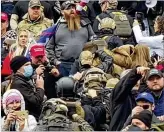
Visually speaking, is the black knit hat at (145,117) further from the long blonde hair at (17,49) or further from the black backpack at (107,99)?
the long blonde hair at (17,49)

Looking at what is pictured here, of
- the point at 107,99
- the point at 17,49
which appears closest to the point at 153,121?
the point at 107,99

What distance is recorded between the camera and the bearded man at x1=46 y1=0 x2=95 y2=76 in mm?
20688

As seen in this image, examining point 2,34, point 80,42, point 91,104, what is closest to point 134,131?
point 91,104

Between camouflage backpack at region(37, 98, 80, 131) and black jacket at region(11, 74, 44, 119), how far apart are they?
4.29 feet

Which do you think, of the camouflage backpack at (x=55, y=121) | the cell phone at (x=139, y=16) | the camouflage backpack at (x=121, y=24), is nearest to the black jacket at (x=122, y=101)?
the camouflage backpack at (x=55, y=121)

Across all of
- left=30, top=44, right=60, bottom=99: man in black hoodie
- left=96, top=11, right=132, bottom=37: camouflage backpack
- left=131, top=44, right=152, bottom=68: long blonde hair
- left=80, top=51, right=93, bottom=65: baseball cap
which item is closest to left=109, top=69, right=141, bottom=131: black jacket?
left=30, top=44, right=60, bottom=99: man in black hoodie

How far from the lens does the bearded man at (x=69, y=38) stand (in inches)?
814

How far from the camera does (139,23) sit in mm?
22688

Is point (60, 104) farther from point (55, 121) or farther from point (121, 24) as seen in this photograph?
point (121, 24)

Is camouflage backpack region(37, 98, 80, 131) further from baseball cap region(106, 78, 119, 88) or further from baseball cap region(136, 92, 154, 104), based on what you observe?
baseball cap region(106, 78, 119, 88)

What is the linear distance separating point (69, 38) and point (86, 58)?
1216mm

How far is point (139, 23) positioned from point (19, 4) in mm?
2177

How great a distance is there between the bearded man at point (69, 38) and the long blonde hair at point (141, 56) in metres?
1.33

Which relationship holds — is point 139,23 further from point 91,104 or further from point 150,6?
point 91,104
